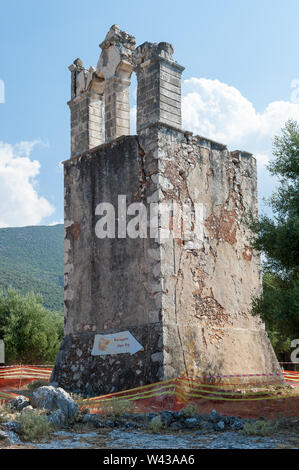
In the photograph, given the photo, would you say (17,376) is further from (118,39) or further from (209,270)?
(118,39)

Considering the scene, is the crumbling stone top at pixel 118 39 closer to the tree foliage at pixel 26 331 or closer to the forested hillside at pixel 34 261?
the tree foliage at pixel 26 331

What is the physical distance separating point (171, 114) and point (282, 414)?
6.46 m

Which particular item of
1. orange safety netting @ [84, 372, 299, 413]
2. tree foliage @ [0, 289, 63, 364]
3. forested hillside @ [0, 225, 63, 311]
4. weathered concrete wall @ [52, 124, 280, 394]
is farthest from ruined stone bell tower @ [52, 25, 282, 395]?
forested hillside @ [0, 225, 63, 311]

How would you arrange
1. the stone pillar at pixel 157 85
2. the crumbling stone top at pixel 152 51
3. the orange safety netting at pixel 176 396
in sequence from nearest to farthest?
the orange safety netting at pixel 176 396 < the stone pillar at pixel 157 85 < the crumbling stone top at pixel 152 51

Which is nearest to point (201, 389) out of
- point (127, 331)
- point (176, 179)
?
point (127, 331)

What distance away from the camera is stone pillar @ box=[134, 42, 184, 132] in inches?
474

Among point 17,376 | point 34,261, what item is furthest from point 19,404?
point 34,261

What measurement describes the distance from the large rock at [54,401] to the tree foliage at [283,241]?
361 cm

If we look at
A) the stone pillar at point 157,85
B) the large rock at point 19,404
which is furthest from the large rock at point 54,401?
the stone pillar at point 157,85

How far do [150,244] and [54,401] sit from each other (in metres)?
4.06

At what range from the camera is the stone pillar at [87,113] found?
13680 millimetres

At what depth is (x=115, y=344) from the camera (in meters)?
11.7

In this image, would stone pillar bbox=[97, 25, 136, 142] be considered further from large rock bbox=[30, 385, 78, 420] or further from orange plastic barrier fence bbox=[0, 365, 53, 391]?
orange plastic barrier fence bbox=[0, 365, 53, 391]

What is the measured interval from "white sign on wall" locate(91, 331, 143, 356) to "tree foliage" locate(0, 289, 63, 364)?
15.6m
